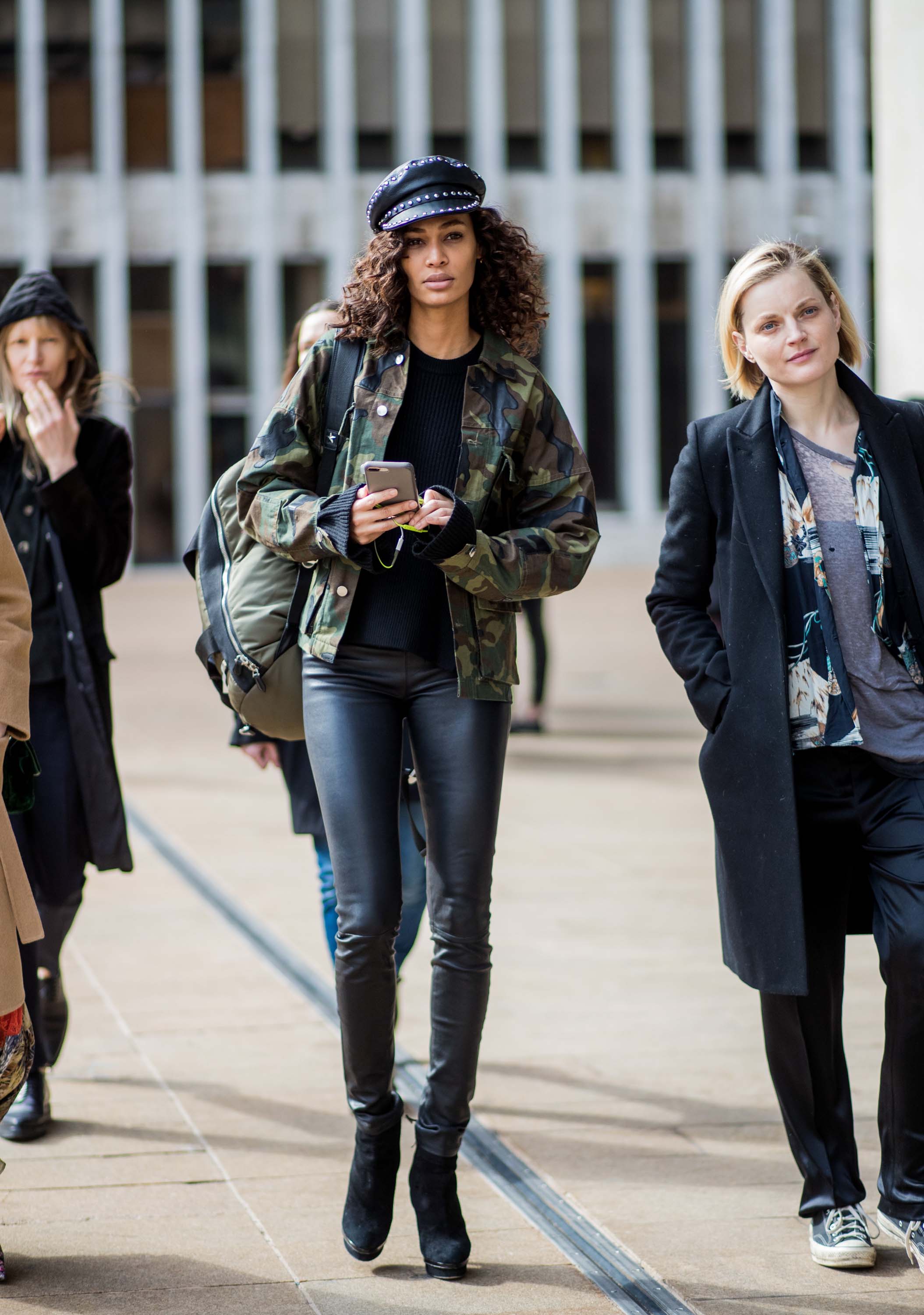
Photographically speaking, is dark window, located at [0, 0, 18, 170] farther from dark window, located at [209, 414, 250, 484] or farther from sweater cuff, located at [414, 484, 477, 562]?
sweater cuff, located at [414, 484, 477, 562]

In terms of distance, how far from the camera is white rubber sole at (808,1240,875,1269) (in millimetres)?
3777

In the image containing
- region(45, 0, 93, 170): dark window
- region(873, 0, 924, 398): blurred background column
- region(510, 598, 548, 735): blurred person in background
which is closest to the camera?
region(873, 0, 924, 398): blurred background column

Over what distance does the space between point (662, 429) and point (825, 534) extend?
106ft

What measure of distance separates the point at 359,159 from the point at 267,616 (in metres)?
32.8

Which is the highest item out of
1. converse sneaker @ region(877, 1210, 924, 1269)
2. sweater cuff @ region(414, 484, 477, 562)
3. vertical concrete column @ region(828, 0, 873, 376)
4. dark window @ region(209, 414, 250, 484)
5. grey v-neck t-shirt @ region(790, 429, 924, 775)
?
vertical concrete column @ region(828, 0, 873, 376)

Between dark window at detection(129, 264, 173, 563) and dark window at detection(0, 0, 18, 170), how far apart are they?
10.7ft

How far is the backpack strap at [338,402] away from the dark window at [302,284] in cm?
3184

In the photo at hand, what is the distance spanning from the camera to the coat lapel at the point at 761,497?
3762 mm

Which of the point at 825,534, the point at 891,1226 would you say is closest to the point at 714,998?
the point at 891,1226

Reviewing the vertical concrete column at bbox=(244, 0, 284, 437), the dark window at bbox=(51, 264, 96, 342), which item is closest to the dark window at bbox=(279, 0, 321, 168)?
the vertical concrete column at bbox=(244, 0, 284, 437)

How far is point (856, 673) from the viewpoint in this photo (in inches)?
148

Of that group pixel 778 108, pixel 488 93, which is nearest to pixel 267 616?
pixel 488 93

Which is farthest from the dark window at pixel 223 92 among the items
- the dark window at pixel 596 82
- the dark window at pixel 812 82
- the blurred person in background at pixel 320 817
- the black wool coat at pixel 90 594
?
the black wool coat at pixel 90 594

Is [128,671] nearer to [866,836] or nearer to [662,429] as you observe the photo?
[866,836]
